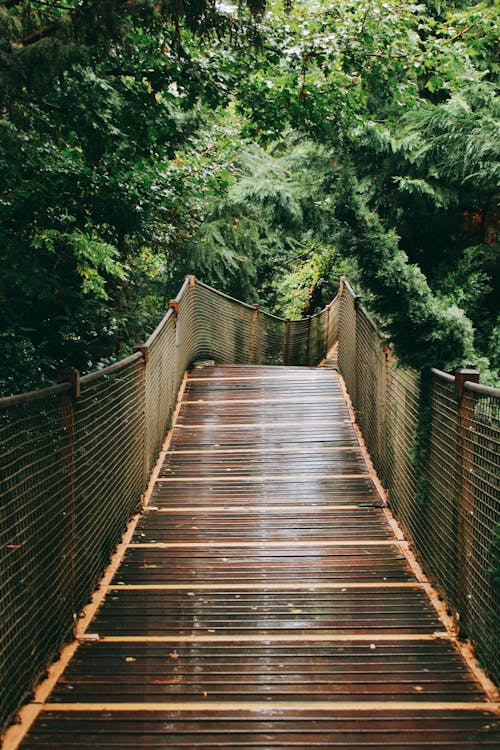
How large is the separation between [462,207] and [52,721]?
6.56 meters

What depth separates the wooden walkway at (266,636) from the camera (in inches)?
93.8

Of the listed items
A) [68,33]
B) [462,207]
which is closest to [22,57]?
[68,33]

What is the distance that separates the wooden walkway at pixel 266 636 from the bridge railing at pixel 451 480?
19cm

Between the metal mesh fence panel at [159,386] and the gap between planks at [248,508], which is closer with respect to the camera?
the gap between planks at [248,508]

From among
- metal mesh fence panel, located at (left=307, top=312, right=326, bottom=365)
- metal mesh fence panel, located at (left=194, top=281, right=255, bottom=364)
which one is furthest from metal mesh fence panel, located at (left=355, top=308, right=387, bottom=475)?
metal mesh fence panel, located at (left=307, top=312, right=326, bottom=365)

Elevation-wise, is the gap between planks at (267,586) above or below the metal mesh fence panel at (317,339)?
below

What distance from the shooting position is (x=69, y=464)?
3.14 metres

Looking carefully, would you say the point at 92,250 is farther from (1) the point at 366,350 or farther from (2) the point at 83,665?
(2) the point at 83,665

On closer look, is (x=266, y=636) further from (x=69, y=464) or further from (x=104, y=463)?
(x=104, y=463)

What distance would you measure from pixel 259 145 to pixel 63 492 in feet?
12.3

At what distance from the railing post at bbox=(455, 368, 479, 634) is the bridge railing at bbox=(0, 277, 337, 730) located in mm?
1963

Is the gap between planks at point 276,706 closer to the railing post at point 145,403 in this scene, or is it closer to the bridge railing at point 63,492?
the bridge railing at point 63,492

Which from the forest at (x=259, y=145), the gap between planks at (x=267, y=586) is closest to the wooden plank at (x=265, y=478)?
the forest at (x=259, y=145)

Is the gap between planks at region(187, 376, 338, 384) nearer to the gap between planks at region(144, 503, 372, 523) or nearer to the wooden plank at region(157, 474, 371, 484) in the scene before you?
the wooden plank at region(157, 474, 371, 484)
